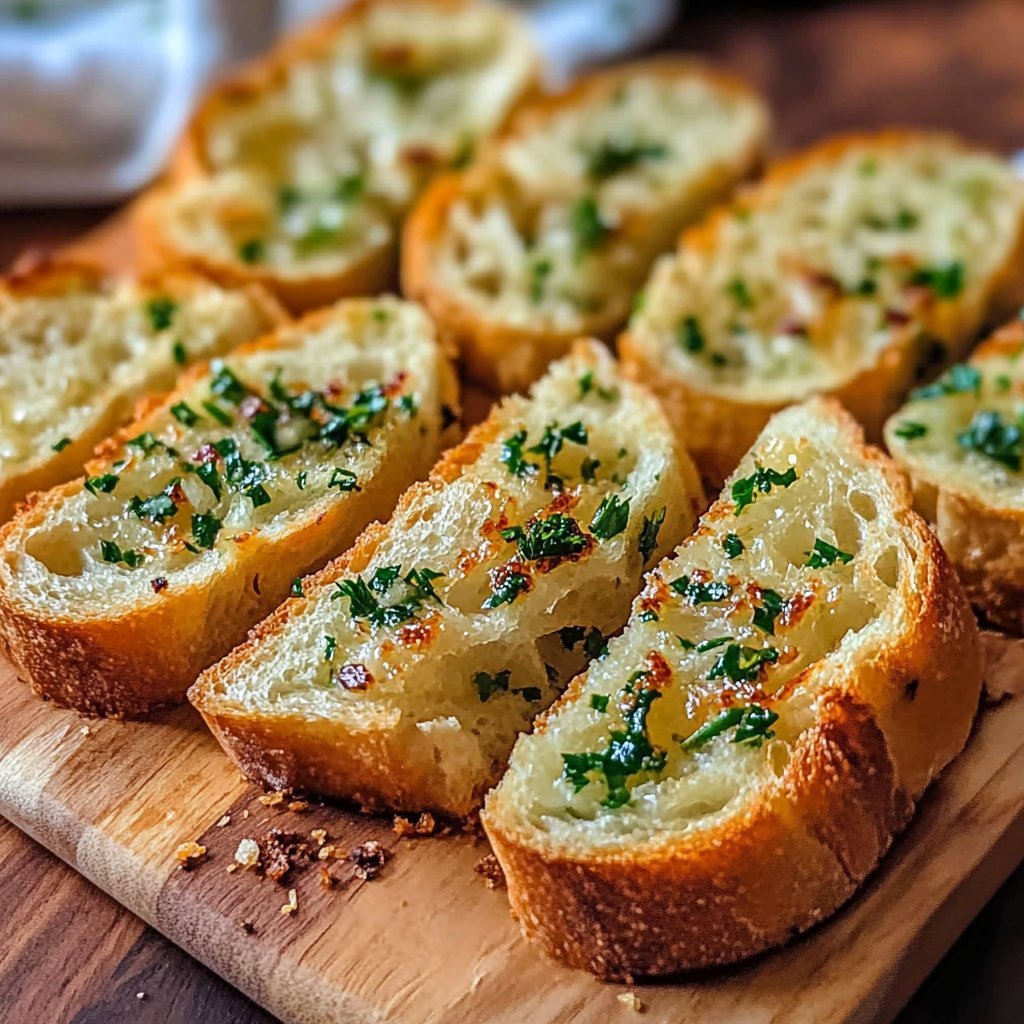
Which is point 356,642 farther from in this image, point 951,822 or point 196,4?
point 196,4

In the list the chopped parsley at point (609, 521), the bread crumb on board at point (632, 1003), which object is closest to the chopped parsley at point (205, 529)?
the chopped parsley at point (609, 521)

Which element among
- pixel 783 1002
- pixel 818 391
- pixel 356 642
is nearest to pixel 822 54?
pixel 818 391

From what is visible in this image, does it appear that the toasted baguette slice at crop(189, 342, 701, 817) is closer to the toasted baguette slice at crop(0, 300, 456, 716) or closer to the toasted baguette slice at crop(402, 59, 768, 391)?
the toasted baguette slice at crop(0, 300, 456, 716)

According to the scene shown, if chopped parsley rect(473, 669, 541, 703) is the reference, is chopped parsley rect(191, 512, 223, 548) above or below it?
above

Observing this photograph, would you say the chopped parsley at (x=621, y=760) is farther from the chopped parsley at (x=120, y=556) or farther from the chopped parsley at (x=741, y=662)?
the chopped parsley at (x=120, y=556)

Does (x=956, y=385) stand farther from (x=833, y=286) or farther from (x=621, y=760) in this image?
(x=621, y=760)

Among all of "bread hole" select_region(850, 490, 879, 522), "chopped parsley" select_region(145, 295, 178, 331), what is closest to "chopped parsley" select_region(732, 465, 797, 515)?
"bread hole" select_region(850, 490, 879, 522)

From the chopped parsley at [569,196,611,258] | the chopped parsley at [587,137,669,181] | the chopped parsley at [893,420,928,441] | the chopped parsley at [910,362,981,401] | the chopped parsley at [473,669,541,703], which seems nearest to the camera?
the chopped parsley at [473,669,541,703]

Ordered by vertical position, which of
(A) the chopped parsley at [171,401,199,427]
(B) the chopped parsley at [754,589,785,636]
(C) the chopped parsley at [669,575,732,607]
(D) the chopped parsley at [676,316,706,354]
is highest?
(A) the chopped parsley at [171,401,199,427]
